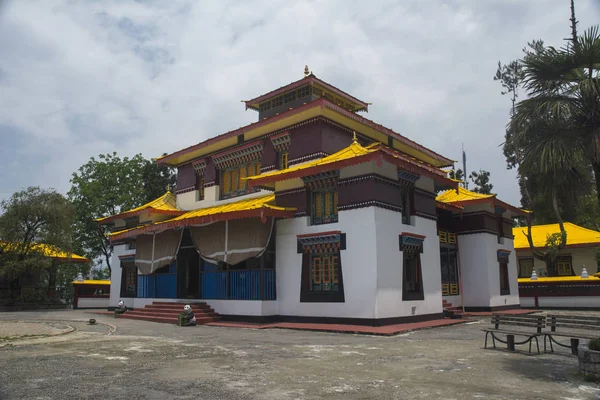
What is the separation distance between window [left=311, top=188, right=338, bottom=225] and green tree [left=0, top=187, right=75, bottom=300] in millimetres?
18701

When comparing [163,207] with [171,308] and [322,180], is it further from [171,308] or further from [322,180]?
[322,180]

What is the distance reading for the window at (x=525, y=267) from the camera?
35.5 metres

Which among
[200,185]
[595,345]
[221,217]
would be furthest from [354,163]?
[200,185]

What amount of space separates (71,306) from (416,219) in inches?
1028

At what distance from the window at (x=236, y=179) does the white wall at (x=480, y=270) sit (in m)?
10.8

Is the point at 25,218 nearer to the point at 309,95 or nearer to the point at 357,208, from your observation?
the point at 309,95

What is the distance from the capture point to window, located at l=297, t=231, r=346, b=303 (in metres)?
17.9

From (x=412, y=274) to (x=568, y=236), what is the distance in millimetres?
19604

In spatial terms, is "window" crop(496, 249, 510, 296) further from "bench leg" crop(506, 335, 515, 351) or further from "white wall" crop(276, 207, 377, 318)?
"bench leg" crop(506, 335, 515, 351)

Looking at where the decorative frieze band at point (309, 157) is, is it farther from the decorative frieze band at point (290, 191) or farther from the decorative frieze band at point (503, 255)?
the decorative frieze band at point (503, 255)

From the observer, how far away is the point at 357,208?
692 inches

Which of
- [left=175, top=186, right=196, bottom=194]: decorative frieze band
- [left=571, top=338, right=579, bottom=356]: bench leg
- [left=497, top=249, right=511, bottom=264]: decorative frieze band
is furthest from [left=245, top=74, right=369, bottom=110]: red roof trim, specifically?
[left=571, top=338, right=579, bottom=356]: bench leg

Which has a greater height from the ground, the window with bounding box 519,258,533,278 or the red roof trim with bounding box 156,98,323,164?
the red roof trim with bounding box 156,98,323,164

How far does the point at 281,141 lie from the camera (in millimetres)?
22031
